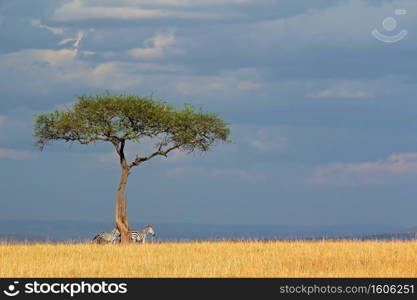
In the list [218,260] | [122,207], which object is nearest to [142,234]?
[122,207]

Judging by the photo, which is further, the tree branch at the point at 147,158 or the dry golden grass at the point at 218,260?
the tree branch at the point at 147,158

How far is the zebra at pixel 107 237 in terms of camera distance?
4662 centimetres

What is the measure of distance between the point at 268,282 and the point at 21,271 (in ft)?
26.3

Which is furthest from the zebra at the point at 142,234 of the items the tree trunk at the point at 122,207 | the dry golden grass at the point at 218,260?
the dry golden grass at the point at 218,260

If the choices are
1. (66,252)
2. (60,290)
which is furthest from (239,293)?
(66,252)

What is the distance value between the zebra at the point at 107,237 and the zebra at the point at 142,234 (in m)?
0.99

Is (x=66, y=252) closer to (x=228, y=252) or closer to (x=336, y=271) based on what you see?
(x=228, y=252)

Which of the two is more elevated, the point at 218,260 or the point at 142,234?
the point at 142,234

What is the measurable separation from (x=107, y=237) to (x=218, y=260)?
17.5m

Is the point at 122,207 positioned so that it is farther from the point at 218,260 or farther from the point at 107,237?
the point at 218,260

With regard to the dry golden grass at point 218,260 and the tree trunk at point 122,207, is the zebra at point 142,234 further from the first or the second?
the dry golden grass at point 218,260

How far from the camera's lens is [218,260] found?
3061cm

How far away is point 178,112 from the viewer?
49.3m

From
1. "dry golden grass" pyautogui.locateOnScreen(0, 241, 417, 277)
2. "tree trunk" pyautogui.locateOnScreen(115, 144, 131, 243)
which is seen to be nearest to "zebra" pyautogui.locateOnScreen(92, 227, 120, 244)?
"tree trunk" pyautogui.locateOnScreen(115, 144, 131, 243)
